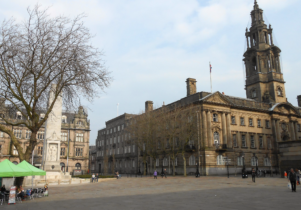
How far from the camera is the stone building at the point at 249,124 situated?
49156 mm

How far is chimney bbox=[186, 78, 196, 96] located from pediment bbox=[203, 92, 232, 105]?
5.99 metres

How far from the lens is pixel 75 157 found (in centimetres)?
7362

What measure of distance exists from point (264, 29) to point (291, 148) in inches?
1681

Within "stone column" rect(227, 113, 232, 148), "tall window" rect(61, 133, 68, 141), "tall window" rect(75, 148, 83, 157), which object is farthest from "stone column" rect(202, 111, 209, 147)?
"tall window" rect(61, 133, 68, 141)

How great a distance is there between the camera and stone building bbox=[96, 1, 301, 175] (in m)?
49.2

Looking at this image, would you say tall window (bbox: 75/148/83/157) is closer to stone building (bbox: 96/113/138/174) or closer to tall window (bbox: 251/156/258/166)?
stone building (bbox: 96/113/138/174)

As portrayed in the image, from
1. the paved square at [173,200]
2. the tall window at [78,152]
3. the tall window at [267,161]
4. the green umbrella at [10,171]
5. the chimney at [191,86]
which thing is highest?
the chimney at [191,86]

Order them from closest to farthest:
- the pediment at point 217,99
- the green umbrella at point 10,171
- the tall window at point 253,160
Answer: the green umbrella at point 10,171 < the pediment at point 217,99 < the tall window at point 253,160

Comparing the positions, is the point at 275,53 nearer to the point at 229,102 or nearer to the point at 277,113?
the point at 277,113

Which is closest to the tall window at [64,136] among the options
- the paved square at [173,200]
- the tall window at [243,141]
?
the tall window at [243,141]

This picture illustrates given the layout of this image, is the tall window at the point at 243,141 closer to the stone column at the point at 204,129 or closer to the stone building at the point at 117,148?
the stone column at the point at 204,129

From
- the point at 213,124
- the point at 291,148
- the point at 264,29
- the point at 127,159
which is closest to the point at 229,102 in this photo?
the point at 213,124

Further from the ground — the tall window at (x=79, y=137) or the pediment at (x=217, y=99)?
the pediment at (x=217, y=99)

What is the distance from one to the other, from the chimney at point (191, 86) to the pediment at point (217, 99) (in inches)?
236
